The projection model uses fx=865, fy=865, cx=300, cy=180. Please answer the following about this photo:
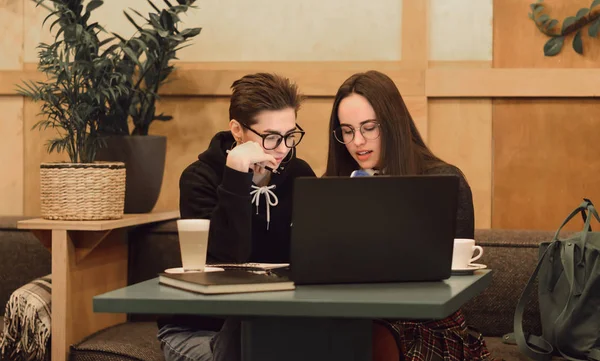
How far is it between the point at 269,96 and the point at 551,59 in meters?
1.46

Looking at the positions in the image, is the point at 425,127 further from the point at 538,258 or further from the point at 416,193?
the point at 416,193

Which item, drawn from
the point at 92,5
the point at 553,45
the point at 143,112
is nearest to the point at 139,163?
the point at 143,112

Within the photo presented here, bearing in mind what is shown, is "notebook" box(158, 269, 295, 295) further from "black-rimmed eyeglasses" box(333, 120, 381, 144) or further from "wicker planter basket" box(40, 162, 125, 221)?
"wicker planter basket" box(40, 162, 125, 221)

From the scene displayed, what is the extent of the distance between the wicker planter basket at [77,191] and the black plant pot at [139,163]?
268mm

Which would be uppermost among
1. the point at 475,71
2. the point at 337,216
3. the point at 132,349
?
the point at 475,71

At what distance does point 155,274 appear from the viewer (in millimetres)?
3279

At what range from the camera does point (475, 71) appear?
3.53m

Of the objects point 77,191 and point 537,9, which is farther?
point 537,9

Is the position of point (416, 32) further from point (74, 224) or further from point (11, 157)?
point (11, 157)

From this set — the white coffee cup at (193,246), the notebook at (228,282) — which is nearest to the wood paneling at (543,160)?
the white coffee cup at (193,246)

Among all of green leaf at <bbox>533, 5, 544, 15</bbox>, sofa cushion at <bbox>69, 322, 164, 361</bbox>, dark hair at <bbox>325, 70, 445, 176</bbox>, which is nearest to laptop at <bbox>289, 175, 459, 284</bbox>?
dark hair at <bbox>325, 70, 445, 176</bbox>

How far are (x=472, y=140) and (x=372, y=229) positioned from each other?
2.00 metres

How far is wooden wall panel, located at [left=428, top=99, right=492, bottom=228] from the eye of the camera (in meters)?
3.57

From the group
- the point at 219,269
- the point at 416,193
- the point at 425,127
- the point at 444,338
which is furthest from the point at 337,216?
the point at 425,127
